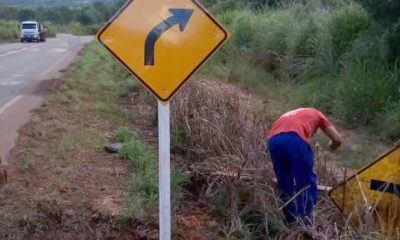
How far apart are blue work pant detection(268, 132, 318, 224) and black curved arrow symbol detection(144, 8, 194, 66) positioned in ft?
5.19

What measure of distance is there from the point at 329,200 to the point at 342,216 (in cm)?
30

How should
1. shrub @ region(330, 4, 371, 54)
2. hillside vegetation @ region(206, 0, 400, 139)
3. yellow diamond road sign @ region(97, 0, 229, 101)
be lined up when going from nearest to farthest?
1. yellow diamond road sign @ region(97, 0, 229, 101)
2. hillside vegetation @ region(206, 0, 400, 139)
3. shrub @ region(330, 4, 371, 54)

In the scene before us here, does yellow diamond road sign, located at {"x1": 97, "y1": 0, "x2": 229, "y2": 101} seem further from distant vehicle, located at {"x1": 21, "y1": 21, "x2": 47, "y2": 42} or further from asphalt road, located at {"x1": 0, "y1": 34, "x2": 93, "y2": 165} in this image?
distant vehicle, located at {"x1": 21, "y1": 21, "x2": 47, "y2": 42}

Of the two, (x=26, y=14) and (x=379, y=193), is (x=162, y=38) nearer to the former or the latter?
(x=379, y=193)

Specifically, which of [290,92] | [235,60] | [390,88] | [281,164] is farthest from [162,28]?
[235,60]

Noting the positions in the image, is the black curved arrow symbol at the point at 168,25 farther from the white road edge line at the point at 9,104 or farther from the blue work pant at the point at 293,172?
the white road edge line at the point at 9,104

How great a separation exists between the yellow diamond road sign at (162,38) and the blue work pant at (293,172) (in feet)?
4.70

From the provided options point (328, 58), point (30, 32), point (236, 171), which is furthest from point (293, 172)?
point (30, 32)

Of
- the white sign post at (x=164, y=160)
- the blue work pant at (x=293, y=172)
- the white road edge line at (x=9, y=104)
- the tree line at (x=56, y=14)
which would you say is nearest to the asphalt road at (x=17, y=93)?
the white road edge line at (x=9, y=104)

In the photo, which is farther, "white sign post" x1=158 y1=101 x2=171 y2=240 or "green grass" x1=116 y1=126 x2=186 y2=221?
"green grass" x1=116 y1=126 x2=186 y2=221

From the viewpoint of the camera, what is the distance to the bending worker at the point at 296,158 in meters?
4.57

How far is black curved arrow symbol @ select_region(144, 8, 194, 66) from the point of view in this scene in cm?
344

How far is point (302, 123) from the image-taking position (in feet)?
15.5

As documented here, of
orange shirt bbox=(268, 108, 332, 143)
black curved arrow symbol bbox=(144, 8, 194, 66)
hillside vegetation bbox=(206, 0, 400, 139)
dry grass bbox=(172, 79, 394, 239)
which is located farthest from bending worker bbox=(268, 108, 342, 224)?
hillside vegetation bbox=(206, 0, 400, 139)
